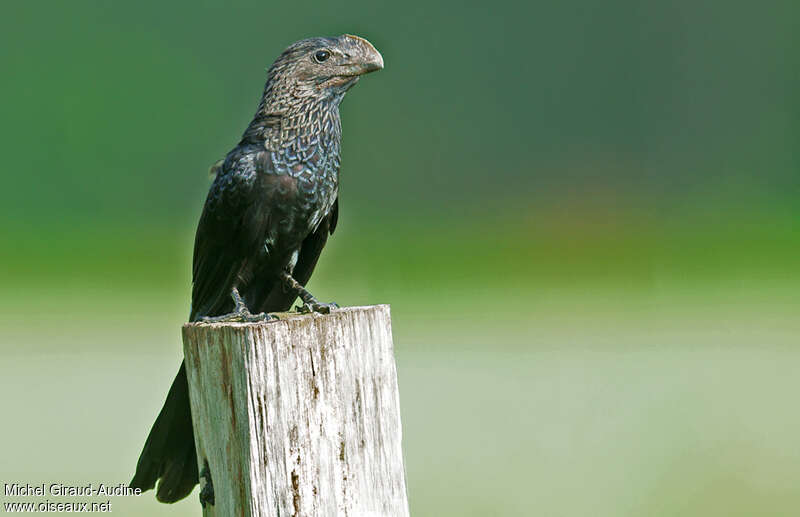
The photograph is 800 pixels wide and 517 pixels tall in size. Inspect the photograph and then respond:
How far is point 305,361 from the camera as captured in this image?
5.75ft

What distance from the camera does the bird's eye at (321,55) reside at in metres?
2.51

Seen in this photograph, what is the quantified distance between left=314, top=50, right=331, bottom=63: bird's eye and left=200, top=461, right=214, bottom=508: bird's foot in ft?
4.02

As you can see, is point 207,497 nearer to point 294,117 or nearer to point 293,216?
point 293,216

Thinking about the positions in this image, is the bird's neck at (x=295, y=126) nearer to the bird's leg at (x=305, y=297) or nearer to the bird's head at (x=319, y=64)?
the bird's head at (x=319, y=64)

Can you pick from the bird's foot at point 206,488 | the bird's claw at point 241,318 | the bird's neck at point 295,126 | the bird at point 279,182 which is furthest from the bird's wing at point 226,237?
the bird's foot at point 206,488

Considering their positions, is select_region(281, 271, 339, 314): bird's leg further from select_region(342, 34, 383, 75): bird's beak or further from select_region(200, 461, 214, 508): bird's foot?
select_region(342, 34, 383, 75): bird's beak

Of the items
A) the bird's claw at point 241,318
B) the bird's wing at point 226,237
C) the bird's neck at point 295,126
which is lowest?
the bird's claw at point 241,318

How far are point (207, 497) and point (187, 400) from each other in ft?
0.88

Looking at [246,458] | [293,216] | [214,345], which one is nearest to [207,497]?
[246,458]

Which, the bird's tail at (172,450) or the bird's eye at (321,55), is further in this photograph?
the bird's eye at (321,55)

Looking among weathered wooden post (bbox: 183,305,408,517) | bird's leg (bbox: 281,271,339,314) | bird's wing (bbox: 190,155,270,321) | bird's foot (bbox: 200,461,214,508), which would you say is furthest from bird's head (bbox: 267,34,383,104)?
bird's foot (bbox: 200,461,214,508)

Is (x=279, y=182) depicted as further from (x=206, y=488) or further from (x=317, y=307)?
(x=206, y=488)

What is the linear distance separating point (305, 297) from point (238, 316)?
361 millimetres

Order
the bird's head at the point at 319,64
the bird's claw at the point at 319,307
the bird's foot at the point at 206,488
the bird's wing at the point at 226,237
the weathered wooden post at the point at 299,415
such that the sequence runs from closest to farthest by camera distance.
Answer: the weathered wooden post at the point at 299,415, the bird's foot at the point at 206,488, the bird's claw at the point at 319,307, the bird's wing at the point at 226,237, the bird's head at the point at 319,64
